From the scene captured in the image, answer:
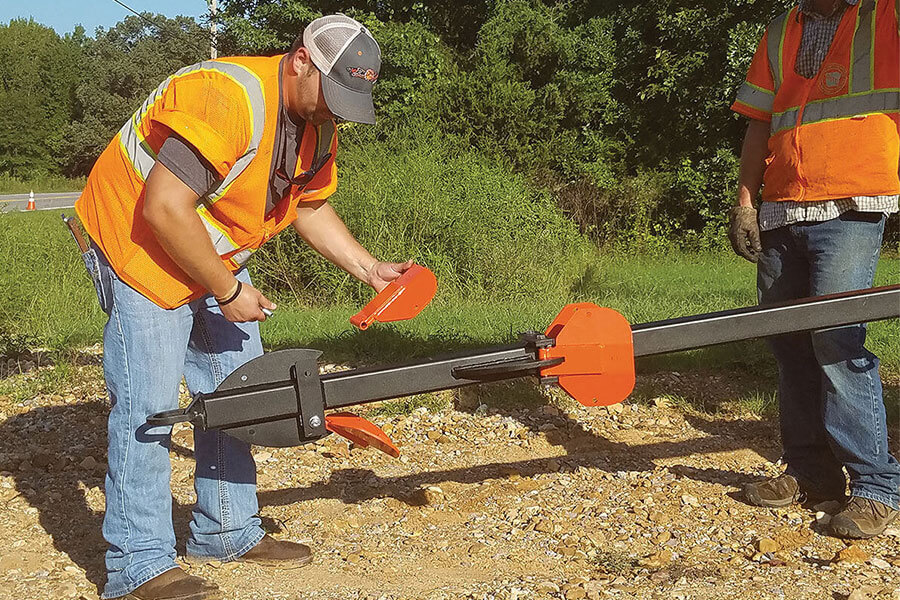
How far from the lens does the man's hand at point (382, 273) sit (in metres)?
3.36

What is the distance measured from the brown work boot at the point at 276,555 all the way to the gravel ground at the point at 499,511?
35 millimetres

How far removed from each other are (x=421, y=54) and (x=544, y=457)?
12.7m

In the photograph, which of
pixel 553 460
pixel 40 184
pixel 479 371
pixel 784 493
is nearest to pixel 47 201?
pixel 40 184

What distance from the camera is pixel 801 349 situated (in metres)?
3.84

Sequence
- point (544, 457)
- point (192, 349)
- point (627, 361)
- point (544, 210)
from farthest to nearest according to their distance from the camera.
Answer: point (544, 210)
point (544, 457)
point (192, 349)
point (627, 361)

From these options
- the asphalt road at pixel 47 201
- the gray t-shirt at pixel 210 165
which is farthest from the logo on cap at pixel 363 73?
the asphalt road at pixel 47 201

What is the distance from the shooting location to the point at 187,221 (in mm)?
2703

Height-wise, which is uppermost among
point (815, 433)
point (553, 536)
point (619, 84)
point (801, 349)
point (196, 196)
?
point (619, 84)

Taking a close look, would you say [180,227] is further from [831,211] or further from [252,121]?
[831,211]

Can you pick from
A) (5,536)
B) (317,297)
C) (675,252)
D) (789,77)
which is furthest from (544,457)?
(675,252)

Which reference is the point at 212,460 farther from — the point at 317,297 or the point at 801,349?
the point at 317,297

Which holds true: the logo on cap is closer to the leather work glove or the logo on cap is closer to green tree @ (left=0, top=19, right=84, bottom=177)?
the leather work glove

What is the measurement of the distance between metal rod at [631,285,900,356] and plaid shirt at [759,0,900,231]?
639mm

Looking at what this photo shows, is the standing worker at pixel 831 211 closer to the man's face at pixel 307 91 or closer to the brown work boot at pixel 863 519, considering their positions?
the brown work boot at pixel 863 519
